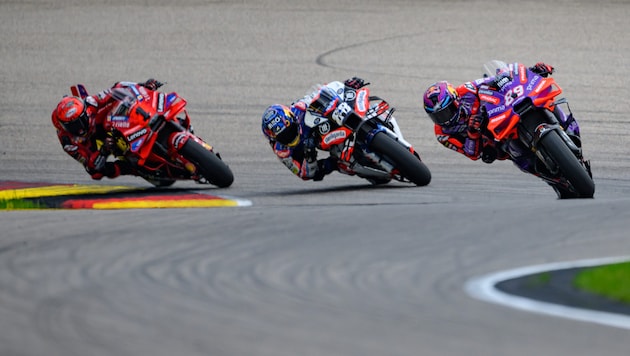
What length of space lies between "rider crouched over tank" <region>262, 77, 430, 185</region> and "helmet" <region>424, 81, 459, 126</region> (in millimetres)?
498

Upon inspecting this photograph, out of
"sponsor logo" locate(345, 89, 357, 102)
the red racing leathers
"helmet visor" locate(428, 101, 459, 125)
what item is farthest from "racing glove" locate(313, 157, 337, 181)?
the red racing leathers

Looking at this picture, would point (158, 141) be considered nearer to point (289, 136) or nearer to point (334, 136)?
point (289, 136)

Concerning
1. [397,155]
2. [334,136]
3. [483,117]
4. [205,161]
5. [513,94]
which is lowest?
[205,161]

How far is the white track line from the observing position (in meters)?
5.27

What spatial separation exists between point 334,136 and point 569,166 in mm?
2414

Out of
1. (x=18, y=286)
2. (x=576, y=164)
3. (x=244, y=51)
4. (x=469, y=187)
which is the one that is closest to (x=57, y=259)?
(x=18, y=286)

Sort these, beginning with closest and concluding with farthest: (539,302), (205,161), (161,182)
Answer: (539,302) → (205,161) → (161,182)

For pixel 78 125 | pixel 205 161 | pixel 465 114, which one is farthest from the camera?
pixel 78 125

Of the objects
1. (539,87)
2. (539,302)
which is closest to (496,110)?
(539,87)

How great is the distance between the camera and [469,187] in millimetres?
11742

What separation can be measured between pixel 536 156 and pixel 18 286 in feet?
17.7

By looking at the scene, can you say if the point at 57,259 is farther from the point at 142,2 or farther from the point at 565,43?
the point at 142,2

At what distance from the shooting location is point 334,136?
1147 centimetres

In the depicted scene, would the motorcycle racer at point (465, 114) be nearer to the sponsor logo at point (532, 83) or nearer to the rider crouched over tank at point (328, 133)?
the sponsor logo at point (532, 83)
